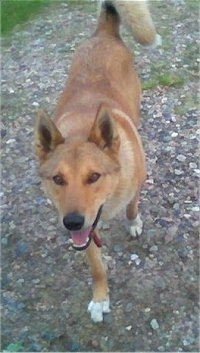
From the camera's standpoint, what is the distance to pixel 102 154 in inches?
140

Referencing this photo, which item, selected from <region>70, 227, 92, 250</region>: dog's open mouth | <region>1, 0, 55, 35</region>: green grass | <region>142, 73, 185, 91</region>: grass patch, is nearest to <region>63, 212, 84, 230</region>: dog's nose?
<region>70, 227, 92, 250</region>: dog's open mouth

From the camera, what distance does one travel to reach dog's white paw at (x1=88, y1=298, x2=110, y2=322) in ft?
13.0

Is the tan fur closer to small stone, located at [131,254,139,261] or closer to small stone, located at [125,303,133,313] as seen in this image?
small stone, located at [131,254,139,261]

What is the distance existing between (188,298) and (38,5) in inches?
212

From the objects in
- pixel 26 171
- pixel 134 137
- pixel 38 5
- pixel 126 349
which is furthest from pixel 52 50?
pixel 126 349

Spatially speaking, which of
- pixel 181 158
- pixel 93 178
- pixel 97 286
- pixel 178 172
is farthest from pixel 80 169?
pixel 181 158

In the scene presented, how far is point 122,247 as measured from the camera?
4469 mm

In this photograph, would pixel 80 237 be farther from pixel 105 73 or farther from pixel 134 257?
pixel 105 73

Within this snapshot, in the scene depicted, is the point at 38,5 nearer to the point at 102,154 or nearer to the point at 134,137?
the point at 134,137

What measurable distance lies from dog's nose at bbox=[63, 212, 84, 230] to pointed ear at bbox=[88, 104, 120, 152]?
0.52 meters

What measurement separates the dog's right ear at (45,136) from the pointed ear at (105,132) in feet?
0.65

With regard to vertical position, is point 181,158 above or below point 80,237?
below

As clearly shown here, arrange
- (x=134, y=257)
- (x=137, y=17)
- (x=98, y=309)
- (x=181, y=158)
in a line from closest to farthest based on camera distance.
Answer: (x=98, y=309) → (x=134, y=257) → (x=137, y=17) → (x=181, y=158)

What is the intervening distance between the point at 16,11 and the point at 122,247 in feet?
15.4
